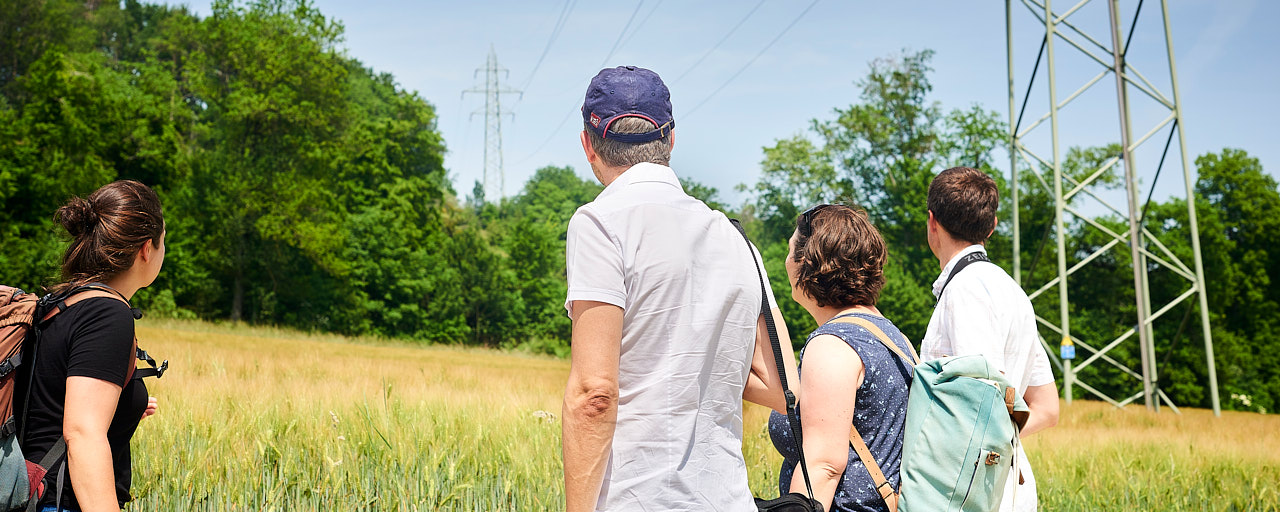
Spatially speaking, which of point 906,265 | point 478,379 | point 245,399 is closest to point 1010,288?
point 245,399

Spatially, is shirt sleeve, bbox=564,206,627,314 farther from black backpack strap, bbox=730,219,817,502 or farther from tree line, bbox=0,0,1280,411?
tree line, bbox=0,0,1280,411

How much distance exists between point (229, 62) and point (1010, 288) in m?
41.4

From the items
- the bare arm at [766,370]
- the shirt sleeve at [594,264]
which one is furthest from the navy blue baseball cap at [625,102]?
the bare arm at [766,370]

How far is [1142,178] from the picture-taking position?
3784 centimetres

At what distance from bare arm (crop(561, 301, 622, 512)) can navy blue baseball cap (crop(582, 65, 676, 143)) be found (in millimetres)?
468

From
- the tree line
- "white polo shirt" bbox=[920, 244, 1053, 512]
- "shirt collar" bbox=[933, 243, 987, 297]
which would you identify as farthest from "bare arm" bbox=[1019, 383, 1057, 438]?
the tree line

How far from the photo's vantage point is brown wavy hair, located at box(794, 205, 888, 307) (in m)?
2.41

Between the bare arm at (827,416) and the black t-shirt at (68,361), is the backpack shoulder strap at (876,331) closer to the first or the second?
the bare arm at (827,416)

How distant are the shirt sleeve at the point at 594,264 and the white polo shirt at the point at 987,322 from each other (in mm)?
1330

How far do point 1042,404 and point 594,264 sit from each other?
2.00 meters

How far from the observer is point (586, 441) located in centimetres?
175

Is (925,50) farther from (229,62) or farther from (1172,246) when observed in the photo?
(229,62)

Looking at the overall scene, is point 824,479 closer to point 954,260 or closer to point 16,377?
point 954,260

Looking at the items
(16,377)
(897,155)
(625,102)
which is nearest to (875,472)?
(625,102)
